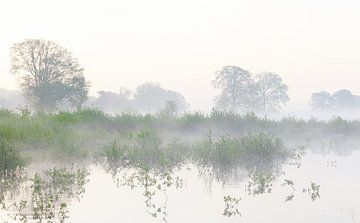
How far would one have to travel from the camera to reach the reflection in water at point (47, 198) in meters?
8.28

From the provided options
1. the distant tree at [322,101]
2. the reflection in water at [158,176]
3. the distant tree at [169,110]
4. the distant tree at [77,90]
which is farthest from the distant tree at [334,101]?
the reflection in water at [158,176]

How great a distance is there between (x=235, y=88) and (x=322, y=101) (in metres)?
32.3

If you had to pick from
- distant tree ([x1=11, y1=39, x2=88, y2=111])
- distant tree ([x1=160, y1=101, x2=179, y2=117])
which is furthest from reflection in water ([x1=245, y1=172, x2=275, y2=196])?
distant tree ([x1=11, y1=39, x2=88, y2=111])

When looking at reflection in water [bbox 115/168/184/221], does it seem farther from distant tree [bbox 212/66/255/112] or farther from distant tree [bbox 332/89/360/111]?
distant tree [bbox 332/89/360/111]

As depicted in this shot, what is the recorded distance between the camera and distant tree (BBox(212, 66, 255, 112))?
77375mm

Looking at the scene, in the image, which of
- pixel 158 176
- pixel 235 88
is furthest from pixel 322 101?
pixel 158 176

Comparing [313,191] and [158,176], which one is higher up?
[158,176]

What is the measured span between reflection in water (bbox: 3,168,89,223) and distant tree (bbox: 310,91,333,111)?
94.7 meters

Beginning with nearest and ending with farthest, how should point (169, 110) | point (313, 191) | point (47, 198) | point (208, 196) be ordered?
1. point (47, 198)
2. point (208, 196)
3. point (313, 191)
4. point (169, 110)

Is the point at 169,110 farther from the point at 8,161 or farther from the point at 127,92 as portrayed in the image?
the point at 127,92

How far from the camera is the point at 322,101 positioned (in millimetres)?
102562

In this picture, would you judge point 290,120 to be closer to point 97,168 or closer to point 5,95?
point 97,168

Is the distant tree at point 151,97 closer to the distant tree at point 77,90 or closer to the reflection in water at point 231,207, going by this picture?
the distant tree at point 77,90

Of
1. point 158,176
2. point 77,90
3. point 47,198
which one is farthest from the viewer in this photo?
point 77,90
